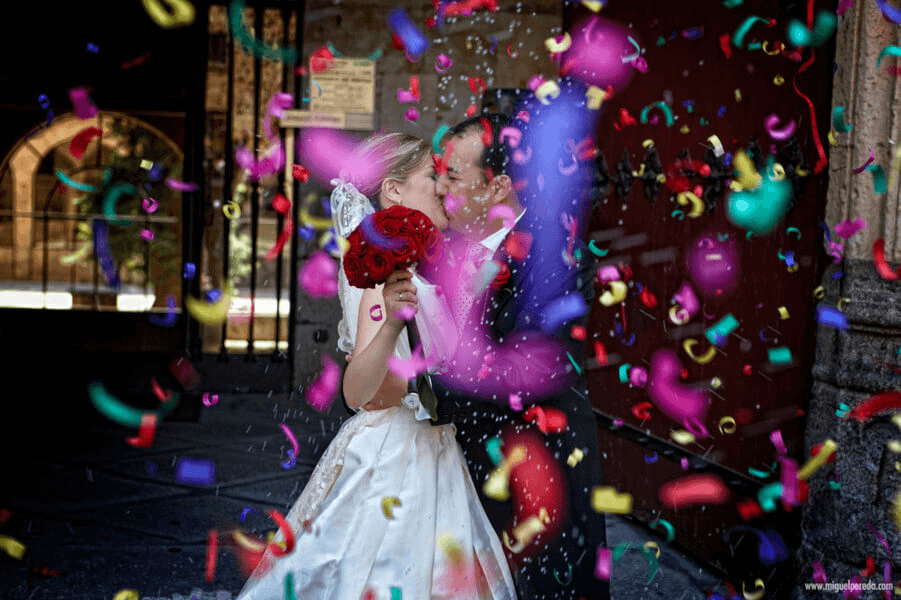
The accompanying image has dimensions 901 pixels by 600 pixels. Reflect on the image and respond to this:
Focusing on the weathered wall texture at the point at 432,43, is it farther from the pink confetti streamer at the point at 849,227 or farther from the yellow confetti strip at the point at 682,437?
the pink confetti streamer at the point at 849,227

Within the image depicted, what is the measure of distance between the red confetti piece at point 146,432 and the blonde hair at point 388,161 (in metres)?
3.38

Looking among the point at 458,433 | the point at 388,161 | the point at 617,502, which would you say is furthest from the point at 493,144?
the point at 617,502

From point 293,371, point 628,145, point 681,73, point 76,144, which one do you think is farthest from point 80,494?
point 76,144

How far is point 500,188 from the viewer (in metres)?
2.40

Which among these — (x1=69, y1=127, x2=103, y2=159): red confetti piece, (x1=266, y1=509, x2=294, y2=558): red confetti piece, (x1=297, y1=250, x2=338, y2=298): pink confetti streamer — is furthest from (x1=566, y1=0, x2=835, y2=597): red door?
(x1=69, y1=127, x2=103, y2=159): red confetti piece

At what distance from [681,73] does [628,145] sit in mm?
495

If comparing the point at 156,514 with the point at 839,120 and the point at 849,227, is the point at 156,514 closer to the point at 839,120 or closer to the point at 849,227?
the point at 849,227

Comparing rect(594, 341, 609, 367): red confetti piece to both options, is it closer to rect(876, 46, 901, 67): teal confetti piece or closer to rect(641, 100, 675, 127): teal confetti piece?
rect(641, 100, 675, 127): teal confetti piece

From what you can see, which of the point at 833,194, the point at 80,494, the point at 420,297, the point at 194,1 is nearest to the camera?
the point at 420,297

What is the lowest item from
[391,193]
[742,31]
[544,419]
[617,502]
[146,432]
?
[146,432]

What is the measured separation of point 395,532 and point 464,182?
0.90m

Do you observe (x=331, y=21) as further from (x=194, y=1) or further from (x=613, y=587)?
(x=613, y=587)

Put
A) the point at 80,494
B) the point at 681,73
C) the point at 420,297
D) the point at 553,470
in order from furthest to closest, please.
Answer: the point at 80,494, the point at 681,73, the point at 553,470, the point at 420,297

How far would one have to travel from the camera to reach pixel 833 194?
9.64 feet
